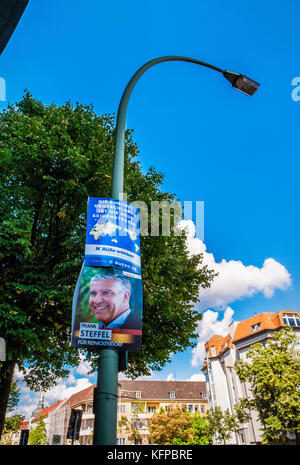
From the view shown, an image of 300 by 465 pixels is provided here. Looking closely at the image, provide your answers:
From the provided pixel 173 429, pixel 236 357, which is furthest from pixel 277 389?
pixel 236 357

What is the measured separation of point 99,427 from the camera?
322 centimetres

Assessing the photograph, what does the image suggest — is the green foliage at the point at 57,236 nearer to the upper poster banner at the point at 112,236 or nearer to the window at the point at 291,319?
the upper poster banner at the point at 112,236

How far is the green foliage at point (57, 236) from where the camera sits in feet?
36.3

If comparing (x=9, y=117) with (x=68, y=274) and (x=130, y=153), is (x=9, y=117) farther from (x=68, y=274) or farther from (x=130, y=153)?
(x=68, y=274)

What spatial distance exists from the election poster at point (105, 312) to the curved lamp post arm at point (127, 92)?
1333 mm

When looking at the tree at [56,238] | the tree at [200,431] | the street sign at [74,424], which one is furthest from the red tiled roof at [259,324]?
the street sign at [74,424]

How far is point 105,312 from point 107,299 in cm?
16

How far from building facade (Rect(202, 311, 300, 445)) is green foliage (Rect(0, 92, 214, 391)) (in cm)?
3858

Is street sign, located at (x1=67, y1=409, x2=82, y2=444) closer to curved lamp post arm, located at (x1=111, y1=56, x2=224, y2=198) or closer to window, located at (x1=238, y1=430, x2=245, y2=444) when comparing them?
curved lamp post arm, located at (x1=111, y1=56, x2=224, y2=198)

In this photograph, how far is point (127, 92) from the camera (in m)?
5.58

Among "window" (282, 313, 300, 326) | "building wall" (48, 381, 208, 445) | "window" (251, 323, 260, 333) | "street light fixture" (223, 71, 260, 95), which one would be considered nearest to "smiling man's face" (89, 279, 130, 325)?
"street light fixture" (223, 71, 260, 95)

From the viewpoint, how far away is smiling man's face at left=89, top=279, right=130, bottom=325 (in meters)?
3.82
